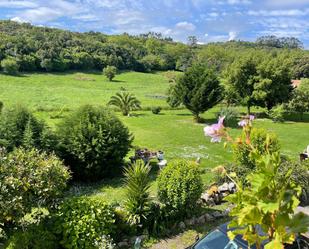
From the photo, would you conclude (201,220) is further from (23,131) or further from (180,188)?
(23,131)

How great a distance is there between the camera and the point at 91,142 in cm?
1454

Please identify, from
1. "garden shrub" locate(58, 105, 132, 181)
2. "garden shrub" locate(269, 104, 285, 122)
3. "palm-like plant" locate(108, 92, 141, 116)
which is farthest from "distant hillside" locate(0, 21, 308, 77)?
"garden shrub" locate(58, 105, 132, 181)

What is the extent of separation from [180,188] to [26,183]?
14.3 ft

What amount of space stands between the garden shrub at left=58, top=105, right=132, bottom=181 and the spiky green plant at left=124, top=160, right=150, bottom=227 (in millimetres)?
4363

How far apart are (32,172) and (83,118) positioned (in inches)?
246

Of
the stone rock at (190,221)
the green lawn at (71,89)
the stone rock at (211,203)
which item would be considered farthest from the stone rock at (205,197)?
the green lawn at (71,89)

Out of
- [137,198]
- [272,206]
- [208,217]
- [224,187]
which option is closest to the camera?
[272,206]

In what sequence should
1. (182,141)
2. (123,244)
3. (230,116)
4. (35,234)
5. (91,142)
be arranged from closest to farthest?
(35,234), (123,244), (91,142), (182,141), (230,116)

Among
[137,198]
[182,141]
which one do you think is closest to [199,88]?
[182,141]

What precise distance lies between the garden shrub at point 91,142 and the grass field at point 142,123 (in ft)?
2.20

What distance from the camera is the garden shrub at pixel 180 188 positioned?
10691 millimetres

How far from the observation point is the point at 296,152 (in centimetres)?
2273

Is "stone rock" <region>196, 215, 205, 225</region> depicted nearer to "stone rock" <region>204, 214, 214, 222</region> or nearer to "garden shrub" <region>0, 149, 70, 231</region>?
"stone rock" <region>204, 214, 214, 222</region>

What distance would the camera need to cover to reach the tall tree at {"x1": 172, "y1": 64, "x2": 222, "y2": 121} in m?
30.7
